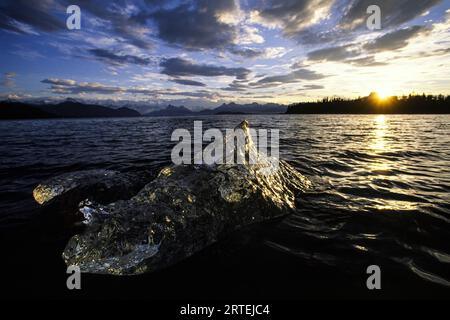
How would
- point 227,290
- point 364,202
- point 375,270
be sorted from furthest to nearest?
1. point 364,202
2. point 375,270
3. point 227,290

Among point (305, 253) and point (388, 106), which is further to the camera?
point (388, 106)

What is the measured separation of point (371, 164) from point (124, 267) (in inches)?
406

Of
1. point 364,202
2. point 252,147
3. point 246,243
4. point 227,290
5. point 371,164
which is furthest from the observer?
point 371,164

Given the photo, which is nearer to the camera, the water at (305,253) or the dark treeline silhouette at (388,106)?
the water at (305,253)

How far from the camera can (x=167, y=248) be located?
3.94 metres

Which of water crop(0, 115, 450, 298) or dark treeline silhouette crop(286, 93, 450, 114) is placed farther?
dark treeline silhouette crop(286, 93, 450, 114)

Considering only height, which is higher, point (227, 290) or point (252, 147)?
point (252, 147)

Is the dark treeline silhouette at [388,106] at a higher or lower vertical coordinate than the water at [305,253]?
higher

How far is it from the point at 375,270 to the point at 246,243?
6.56 ft

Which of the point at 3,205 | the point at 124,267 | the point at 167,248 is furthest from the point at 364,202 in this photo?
the point at 3,205

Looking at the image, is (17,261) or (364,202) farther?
(364,202)

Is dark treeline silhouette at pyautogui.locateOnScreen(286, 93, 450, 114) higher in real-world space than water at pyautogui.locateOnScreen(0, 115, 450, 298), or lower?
higher
